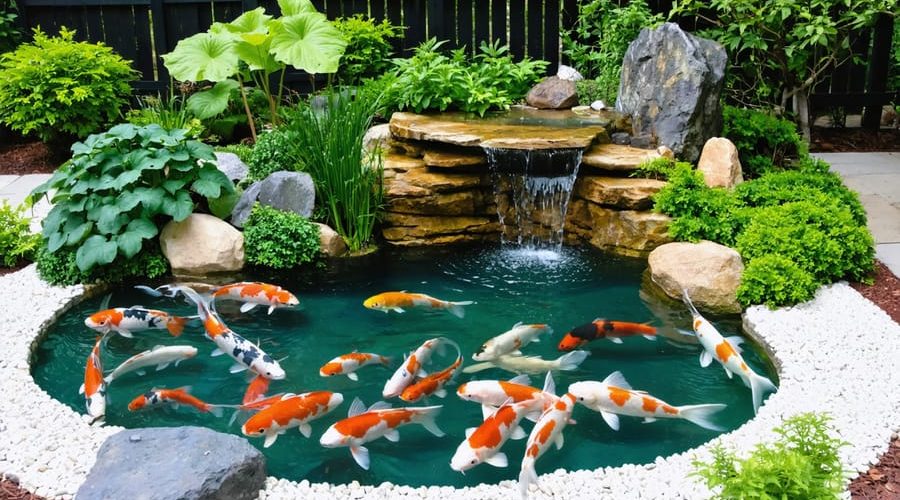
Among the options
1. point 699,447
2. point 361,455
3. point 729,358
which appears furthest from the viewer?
point 729,358

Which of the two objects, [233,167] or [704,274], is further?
[233,167]

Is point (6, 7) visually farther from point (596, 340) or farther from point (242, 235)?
point (596, 340)

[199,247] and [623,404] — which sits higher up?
[199,247]

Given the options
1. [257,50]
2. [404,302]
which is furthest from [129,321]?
[257,50]

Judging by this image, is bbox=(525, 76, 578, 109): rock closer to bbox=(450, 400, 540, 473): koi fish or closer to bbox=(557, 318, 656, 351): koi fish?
bbox=(557, 318, 656, 351): koi fish

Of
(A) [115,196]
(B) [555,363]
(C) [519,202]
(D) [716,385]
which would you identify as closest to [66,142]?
(A) [115,196]

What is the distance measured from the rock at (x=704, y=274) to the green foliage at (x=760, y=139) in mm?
2083

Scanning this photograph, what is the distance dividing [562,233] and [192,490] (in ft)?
14.9

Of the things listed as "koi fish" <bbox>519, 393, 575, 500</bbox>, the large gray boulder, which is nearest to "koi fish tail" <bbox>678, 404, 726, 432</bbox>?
"koi fish" <bbox>519, 393, 575, 500</bbox>

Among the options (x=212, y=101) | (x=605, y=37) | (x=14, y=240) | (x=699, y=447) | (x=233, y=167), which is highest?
(x=605, y=37)

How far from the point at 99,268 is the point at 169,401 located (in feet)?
7.47

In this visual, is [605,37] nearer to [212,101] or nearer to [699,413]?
[212,101]

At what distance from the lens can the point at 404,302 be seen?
18.1 ft

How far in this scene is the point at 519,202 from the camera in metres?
7.31
